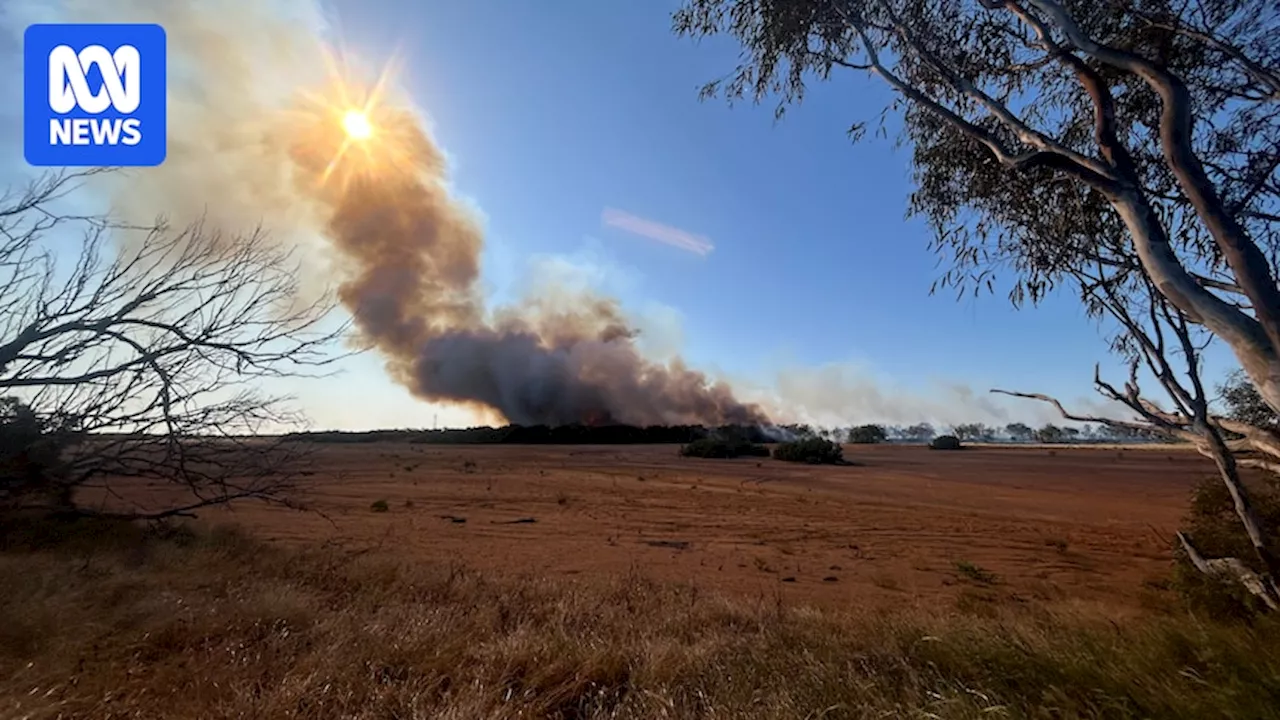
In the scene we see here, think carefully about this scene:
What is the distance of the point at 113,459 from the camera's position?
5.40 m

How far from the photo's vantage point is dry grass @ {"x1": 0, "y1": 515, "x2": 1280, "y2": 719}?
2.96 metres

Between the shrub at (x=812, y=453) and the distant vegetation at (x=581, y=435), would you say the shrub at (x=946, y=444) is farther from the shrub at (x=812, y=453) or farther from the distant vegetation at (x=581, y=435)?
the shrub at (x=812, y=453)

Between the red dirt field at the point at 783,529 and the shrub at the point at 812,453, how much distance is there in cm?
785

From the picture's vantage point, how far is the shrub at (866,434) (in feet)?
226

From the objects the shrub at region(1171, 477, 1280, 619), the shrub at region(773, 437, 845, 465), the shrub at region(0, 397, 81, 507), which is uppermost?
the shrub at region(0, 397, 81, 507)

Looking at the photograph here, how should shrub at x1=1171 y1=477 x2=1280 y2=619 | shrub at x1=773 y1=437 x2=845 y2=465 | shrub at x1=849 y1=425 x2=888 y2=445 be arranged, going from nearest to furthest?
shrub at x1=1171 y1=477 x2=1280 y2=619, shrub at x1=773 y1=437 x2=845 y2=465, shrub at x1=849 y1=425 x2=888 y2=445

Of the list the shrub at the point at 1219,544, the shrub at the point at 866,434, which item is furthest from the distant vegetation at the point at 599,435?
the shrub at the point at 1219,544

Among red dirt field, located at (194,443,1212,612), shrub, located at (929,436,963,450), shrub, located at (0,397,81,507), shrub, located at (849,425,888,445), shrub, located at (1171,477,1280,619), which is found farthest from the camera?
shrub, located at (849,425,888,445)

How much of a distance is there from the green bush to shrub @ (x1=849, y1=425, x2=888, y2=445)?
117ft

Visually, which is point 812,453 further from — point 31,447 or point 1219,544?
point 31,447

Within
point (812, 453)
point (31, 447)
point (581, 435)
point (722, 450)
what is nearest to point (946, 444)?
point (812, 453)

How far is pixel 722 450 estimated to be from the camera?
36.8m

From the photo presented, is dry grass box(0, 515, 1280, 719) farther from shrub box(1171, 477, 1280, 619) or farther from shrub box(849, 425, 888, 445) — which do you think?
shrub box(849, 425, 888, 445)

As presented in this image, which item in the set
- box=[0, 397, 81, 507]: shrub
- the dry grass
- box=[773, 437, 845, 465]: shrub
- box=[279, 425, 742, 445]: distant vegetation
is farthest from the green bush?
box=[0, 397, 81, 507]: shrub
